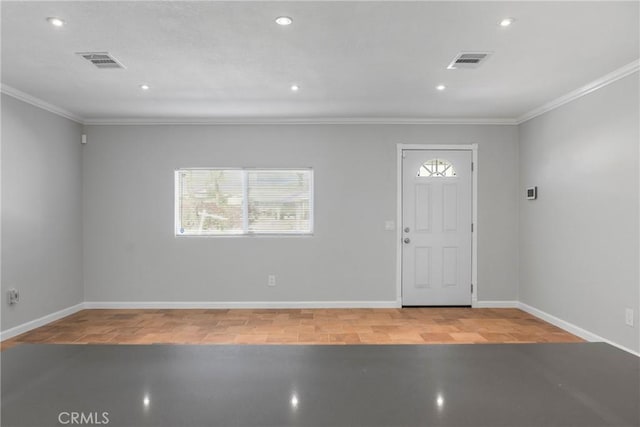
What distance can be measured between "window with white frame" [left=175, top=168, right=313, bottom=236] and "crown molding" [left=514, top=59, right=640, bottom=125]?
120 inches

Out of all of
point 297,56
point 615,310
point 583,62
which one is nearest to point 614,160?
point 583,62

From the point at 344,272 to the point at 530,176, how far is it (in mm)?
2785

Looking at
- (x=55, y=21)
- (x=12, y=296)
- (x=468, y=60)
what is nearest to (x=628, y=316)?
(x=468, y=60)

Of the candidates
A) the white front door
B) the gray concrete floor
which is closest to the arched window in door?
the white front door

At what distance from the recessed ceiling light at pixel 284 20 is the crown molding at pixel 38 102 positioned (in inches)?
126

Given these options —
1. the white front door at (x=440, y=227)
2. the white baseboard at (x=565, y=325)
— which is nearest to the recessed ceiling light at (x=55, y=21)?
the white front door at (x=440, y=227)

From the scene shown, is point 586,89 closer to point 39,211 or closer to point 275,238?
point 275,238

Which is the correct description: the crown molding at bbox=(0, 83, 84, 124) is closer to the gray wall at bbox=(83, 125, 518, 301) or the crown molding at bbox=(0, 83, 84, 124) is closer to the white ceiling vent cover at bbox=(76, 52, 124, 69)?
the gray wall at bbox=(83, 125, 518, 301)

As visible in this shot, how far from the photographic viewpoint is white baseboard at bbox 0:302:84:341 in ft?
13.3

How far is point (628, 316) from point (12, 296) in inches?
241

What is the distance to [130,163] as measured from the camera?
211 inches

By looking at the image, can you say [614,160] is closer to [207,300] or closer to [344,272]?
[344,272]

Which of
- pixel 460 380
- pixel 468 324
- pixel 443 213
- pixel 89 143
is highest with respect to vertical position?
pixel 89 143

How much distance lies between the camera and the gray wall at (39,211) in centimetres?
407
